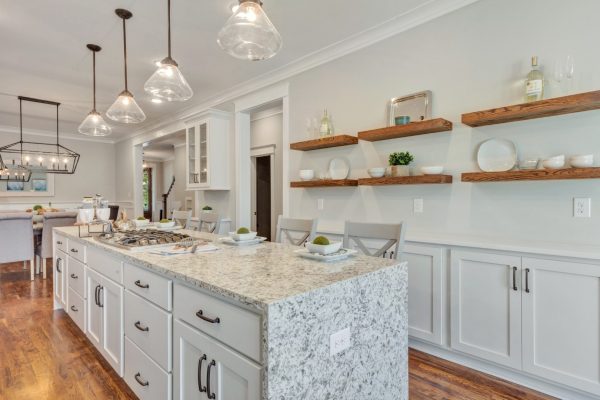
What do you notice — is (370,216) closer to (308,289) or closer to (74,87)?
(308,289)

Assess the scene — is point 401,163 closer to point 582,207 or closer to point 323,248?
point 582,207

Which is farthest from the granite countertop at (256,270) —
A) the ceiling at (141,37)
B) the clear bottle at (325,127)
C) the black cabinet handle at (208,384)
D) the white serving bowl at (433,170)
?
the ceiling at (141,37)

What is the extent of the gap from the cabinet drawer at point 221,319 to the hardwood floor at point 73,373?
1.10 meters

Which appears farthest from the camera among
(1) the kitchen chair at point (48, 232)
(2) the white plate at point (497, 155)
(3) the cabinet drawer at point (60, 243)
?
(1) the kitchen chair at point (48, 232)

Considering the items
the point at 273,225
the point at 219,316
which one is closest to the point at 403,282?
the point at 219,316

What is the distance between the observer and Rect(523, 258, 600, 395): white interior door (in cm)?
181

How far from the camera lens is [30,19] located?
2799 millimetres

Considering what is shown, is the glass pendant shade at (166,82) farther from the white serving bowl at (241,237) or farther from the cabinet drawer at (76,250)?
the cabinet drawer at (76,250)

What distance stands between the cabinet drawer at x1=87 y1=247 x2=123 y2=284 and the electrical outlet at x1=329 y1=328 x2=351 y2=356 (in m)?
1.36

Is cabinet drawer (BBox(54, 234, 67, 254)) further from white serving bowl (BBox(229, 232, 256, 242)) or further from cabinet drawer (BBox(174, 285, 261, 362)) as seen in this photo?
cabinet drawer (BBox(174, 285, 261, 362))

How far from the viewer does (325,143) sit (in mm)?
3291

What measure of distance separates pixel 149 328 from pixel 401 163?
217 cm

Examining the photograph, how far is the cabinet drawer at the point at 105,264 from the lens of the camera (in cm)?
192

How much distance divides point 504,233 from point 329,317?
1.78 metres
